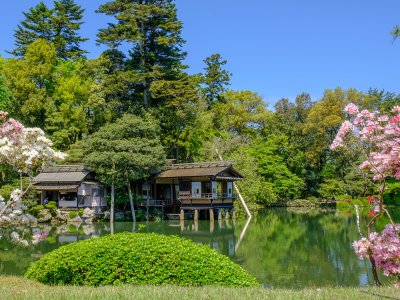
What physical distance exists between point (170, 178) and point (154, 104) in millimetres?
6718

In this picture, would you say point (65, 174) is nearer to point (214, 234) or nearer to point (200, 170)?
point (200, 170)

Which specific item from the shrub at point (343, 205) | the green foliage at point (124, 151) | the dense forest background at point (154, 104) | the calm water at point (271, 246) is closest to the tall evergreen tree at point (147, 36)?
the dense forest background at point (154, 104)

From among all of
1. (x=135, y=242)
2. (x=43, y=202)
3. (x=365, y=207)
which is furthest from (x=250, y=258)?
(x=365, y=207)

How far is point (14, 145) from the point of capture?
760cm

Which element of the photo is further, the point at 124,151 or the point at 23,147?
the point at 124,151

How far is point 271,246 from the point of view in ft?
64.4

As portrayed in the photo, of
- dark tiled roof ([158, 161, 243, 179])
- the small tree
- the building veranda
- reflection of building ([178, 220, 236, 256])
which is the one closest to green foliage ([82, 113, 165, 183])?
the small tree

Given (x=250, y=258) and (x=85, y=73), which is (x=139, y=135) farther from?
(x=250, y=258)

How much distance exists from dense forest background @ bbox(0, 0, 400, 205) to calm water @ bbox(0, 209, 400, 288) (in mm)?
5977

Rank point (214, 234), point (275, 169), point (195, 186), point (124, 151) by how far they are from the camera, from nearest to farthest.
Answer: point (214, 234) < point (124, 151) < point (195, 186) < point (275, 169)

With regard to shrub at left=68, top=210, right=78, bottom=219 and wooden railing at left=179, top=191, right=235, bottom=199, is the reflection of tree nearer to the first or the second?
wooden railing at left=179, top=191, right=235, bottom=199

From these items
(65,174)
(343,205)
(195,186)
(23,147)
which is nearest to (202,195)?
(195,186)

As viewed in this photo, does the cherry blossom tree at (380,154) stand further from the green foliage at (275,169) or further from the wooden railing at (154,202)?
the green foliage at (275,169)

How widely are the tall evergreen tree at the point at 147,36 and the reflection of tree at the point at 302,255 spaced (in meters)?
15.1
